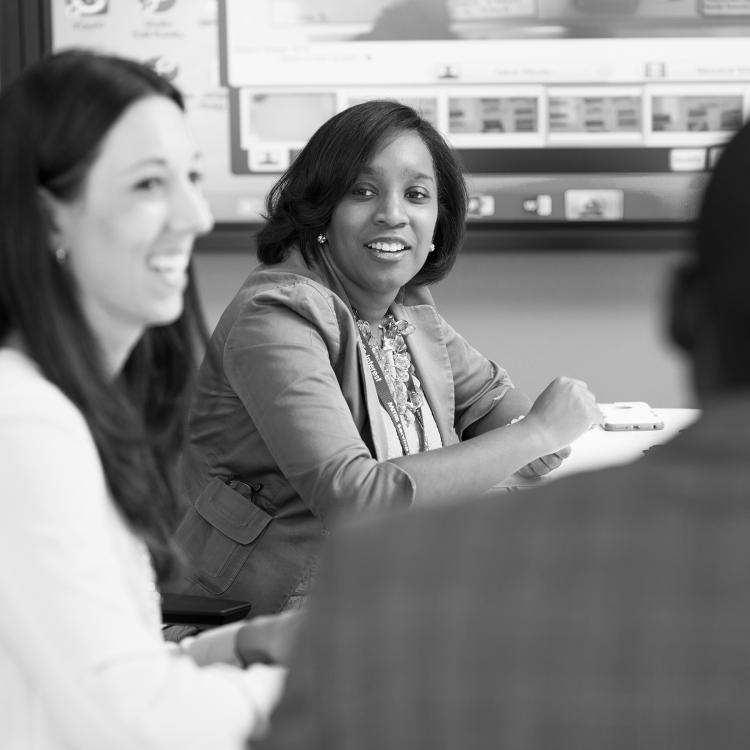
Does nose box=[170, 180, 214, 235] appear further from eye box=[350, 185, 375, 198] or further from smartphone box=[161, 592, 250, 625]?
eye box=[350, 185, 375, 198]

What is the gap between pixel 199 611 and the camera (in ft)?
5.56

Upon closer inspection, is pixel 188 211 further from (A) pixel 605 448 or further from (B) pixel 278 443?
(A) pixel 605 448

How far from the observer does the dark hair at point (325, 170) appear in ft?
7.64

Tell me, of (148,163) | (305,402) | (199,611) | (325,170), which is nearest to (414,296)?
(325,170)

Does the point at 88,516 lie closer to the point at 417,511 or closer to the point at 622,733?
the point at 417,511

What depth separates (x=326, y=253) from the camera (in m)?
2.41

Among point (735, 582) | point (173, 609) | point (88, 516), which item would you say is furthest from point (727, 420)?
point (173, 609)

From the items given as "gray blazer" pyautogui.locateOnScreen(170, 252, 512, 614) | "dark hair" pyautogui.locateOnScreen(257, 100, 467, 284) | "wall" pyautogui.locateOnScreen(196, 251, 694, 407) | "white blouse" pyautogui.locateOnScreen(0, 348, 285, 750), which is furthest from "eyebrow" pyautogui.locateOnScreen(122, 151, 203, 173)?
"wall" pyautogui.locateOnScreen(196, 251, 694, 407)

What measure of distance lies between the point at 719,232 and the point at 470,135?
3225mm

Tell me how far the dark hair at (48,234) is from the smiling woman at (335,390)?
0.81 m

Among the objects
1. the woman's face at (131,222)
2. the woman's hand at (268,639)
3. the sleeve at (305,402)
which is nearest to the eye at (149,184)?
the woman's face at (131,222)

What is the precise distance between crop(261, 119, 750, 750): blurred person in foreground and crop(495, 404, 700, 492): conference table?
1613 millimetres

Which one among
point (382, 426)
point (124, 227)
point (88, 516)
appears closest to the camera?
point (88, 516)

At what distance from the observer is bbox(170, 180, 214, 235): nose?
126 cm
